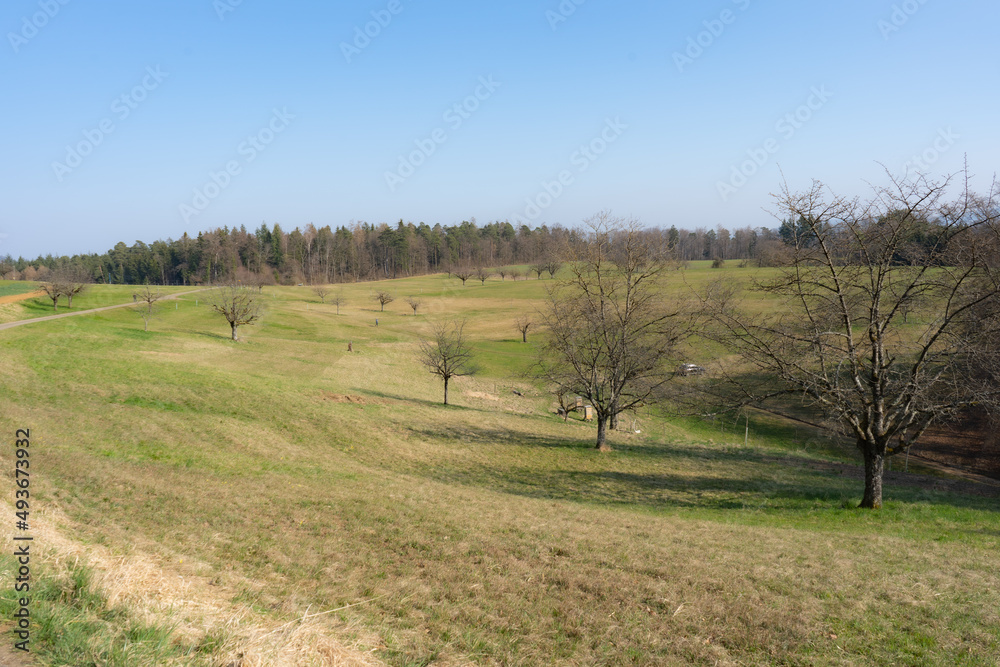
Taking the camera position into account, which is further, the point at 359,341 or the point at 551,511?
Result: the point at 359,341

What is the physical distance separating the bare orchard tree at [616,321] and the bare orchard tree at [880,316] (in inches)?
251

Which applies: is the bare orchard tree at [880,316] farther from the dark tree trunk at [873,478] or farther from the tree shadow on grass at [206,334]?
the tree shadow on grass at [206,334]

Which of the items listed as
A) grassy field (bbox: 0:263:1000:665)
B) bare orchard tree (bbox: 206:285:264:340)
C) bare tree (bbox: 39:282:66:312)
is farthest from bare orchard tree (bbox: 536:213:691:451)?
bare tree (bbox: 39:282:66:312)

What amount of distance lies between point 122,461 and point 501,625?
11007 mm

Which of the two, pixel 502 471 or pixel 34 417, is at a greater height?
pixel 34 417

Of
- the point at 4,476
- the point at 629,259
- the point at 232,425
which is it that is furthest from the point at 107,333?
the point at 629,259

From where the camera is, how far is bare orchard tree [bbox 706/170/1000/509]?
12.9 meters

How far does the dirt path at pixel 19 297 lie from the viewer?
1969 inches

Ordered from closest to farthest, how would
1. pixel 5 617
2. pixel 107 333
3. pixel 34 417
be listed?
1. pixel 5 617
2. pixel 34 417
3. pixel 107 333

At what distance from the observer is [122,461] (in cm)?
1270

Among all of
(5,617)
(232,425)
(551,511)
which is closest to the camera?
(5,617)

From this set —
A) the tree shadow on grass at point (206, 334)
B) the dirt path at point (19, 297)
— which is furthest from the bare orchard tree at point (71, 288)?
the tree shadow on grass at point (206, 334)

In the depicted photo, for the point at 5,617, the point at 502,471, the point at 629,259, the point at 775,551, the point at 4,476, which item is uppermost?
the point at 629,259

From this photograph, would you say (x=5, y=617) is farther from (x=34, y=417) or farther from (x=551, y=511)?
(x=34, y=417)
